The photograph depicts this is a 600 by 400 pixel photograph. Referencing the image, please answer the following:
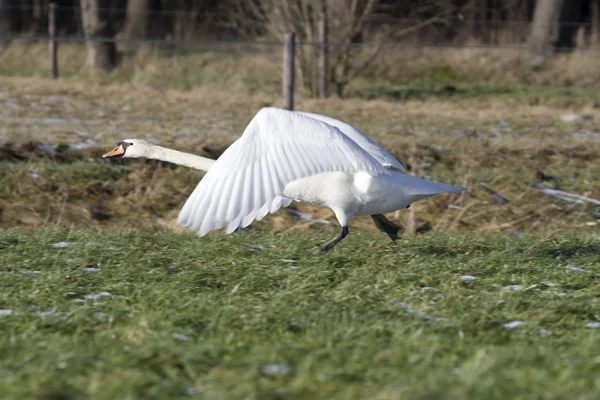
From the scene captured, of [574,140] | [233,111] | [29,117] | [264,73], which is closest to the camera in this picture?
[574,140]

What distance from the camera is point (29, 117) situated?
1343 cm

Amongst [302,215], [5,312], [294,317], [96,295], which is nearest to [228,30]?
[302,215]

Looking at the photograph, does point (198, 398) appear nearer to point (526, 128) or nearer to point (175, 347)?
point (175, 347)

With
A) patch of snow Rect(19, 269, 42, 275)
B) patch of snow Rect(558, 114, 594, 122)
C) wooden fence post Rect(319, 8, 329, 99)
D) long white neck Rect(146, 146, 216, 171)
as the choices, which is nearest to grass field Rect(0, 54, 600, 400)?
patch of snow Rect(19, 269, 42, 275)

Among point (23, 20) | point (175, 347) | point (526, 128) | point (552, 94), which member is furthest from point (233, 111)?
point (23, 20)

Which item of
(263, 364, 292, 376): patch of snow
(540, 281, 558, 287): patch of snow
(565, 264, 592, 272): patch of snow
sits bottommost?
(565, 264, 592, 272): patch of snow

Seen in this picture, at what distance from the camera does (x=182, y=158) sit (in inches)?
265

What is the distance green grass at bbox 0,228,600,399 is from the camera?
3371 mm

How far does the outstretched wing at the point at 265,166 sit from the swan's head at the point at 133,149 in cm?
157

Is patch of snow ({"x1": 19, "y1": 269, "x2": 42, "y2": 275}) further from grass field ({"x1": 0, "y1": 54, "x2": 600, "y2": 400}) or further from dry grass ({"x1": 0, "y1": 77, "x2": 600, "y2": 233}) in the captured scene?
dry grass ({"x1": 0, "y1": 77, "x2": 600, "y2": 233})

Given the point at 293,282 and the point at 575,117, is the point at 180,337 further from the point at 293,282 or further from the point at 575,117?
the point at 575,117

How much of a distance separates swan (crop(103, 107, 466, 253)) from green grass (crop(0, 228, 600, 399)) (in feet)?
1.22

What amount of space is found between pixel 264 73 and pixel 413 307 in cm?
1615

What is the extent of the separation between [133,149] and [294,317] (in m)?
3.02
